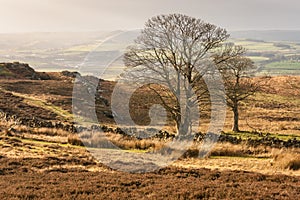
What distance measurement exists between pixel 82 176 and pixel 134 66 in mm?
12231

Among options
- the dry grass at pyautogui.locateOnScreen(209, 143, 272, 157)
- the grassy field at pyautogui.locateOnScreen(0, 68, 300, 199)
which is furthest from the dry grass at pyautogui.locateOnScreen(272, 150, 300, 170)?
the dry grass at pyautogui.locateOnScreen(209, 143, 272, 157)

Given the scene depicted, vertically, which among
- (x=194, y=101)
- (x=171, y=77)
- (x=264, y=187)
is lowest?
(x=264, y=187)

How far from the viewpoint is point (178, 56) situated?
25.4 metres

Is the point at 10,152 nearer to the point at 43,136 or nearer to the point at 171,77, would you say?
the point at 43,136

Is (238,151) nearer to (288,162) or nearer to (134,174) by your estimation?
(288,162)

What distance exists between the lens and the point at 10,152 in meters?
19.8

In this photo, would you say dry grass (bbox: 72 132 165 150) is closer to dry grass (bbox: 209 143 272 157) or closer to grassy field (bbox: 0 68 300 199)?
grassy field (bbox: 0 68 300 199)

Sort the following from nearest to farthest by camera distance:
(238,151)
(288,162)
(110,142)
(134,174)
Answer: (134,174)
(288,162)
(238,151)
(110,142)

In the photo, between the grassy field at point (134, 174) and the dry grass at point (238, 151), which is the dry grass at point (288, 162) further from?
the dry grass at point (238, 151)

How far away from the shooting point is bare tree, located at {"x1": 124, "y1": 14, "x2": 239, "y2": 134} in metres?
24.8

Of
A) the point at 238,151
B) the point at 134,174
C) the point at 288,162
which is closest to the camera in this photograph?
the point at 134,174

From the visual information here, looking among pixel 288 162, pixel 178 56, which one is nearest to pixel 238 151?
pixel 288 162

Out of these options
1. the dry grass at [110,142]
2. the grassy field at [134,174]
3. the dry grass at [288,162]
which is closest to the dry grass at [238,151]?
the grassy field at [134,174]

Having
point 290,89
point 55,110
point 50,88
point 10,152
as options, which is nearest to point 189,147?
point 10,152
